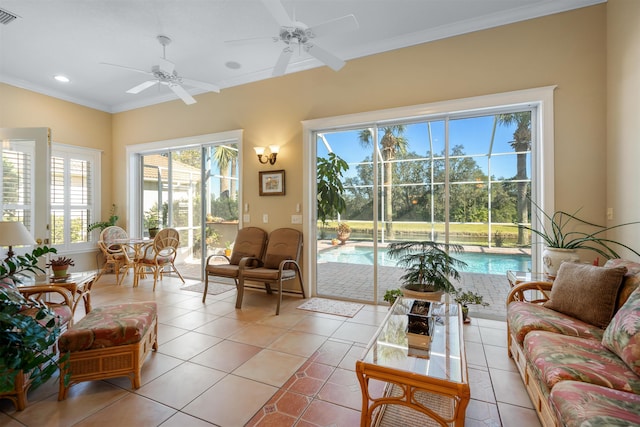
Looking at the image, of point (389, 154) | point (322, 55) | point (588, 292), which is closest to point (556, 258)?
point (588, 292)

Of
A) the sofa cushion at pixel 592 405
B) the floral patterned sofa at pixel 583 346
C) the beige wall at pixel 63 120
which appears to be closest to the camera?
the sofa cushion at pixel 592 405

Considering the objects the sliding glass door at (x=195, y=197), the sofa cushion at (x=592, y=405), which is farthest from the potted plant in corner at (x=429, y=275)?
the sliding glass door at (x=195, y=197)

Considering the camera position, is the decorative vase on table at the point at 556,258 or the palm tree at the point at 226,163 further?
the palm tree at the point at 226,163

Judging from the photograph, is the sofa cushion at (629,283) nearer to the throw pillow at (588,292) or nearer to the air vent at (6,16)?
the throw pillow at (588,292)

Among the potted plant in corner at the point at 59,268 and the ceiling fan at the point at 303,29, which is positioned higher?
the ceiling fan at the point at 303,29

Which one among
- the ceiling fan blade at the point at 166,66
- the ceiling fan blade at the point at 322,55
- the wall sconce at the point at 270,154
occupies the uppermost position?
the ceiling fan blade at the point at 166,66

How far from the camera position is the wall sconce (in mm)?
4293

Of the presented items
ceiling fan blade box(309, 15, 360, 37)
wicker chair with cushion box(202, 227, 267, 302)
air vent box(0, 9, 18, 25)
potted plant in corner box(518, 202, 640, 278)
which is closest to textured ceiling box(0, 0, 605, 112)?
air vent box(0, 9, 18, 25)

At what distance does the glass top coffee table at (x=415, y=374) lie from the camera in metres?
1.38

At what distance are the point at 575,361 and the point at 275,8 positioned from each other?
9.56 feet

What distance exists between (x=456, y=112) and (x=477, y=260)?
1767mm

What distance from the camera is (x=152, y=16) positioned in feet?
10.3

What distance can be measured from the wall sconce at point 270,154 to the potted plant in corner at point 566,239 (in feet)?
10.6

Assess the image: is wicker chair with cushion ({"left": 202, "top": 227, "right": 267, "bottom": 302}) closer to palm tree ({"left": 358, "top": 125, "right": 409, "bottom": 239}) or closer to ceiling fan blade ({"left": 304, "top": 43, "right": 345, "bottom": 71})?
palm tree ({"left": 358, "top": 125, "right": 409, "bottom": 239})
